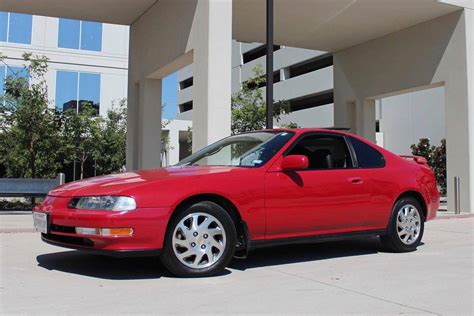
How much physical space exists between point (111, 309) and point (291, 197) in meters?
2.43

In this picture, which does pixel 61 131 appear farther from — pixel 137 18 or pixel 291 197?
pixel 291 197

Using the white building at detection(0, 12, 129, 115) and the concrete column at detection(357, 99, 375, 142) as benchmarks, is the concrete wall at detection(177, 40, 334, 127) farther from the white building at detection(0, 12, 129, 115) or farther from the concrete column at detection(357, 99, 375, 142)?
the concrete column at detection(357, 99, 375, 142)

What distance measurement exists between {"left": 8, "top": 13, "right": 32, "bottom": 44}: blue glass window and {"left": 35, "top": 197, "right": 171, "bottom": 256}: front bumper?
29.2 m

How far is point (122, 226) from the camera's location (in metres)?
4.86

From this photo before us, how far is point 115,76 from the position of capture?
111 feet

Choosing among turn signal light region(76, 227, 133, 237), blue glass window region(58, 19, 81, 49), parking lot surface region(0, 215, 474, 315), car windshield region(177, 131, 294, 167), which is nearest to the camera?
parking lot surface region(0, 215, 474, 315)

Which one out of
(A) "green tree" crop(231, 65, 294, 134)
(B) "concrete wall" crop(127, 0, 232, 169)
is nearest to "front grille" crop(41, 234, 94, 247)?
(B) "concrete wall" crop(127, 0, 232, 169)

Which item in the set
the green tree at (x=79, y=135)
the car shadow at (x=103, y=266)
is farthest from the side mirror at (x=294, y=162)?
the green tree at (x=79, y=135)

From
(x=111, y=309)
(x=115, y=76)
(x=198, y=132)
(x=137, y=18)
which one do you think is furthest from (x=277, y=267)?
(x=115, y=76)

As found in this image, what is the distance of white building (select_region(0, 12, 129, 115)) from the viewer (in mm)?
31000

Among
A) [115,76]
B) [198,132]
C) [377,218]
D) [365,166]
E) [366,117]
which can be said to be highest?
[115,76]

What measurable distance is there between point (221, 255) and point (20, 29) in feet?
98.3

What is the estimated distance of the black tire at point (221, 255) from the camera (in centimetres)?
507

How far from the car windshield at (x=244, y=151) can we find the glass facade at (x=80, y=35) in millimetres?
28471
